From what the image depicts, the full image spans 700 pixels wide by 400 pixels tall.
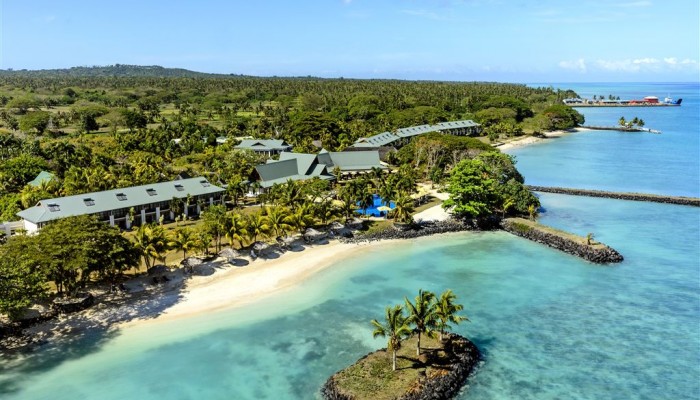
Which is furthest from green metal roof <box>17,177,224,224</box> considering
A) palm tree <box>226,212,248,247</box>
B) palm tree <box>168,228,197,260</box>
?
palm tree <box>226,212,248,247</box>

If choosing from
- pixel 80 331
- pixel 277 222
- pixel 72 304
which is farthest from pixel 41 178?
pixel 80 331

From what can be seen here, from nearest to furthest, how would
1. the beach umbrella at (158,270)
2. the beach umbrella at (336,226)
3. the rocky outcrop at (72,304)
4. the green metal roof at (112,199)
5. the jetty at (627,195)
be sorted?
the rocky outcrop at (72,304) < the beach umbrella at (158,270) < the green metal roof at (112,199) < the beach umbrella at (336,226) < the jetty at (627,195)

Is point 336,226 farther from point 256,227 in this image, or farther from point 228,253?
point 228,253

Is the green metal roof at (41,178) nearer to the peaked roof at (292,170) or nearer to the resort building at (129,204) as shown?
the resort building at (129,204)

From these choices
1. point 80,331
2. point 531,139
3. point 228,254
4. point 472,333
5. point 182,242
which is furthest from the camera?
point 531,139

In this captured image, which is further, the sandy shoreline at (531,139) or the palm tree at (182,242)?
the sandy shoreline at (531,139)

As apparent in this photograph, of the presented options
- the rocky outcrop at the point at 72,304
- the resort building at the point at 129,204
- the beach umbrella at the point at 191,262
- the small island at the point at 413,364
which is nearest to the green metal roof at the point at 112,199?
the resort building at the point at 129,204
